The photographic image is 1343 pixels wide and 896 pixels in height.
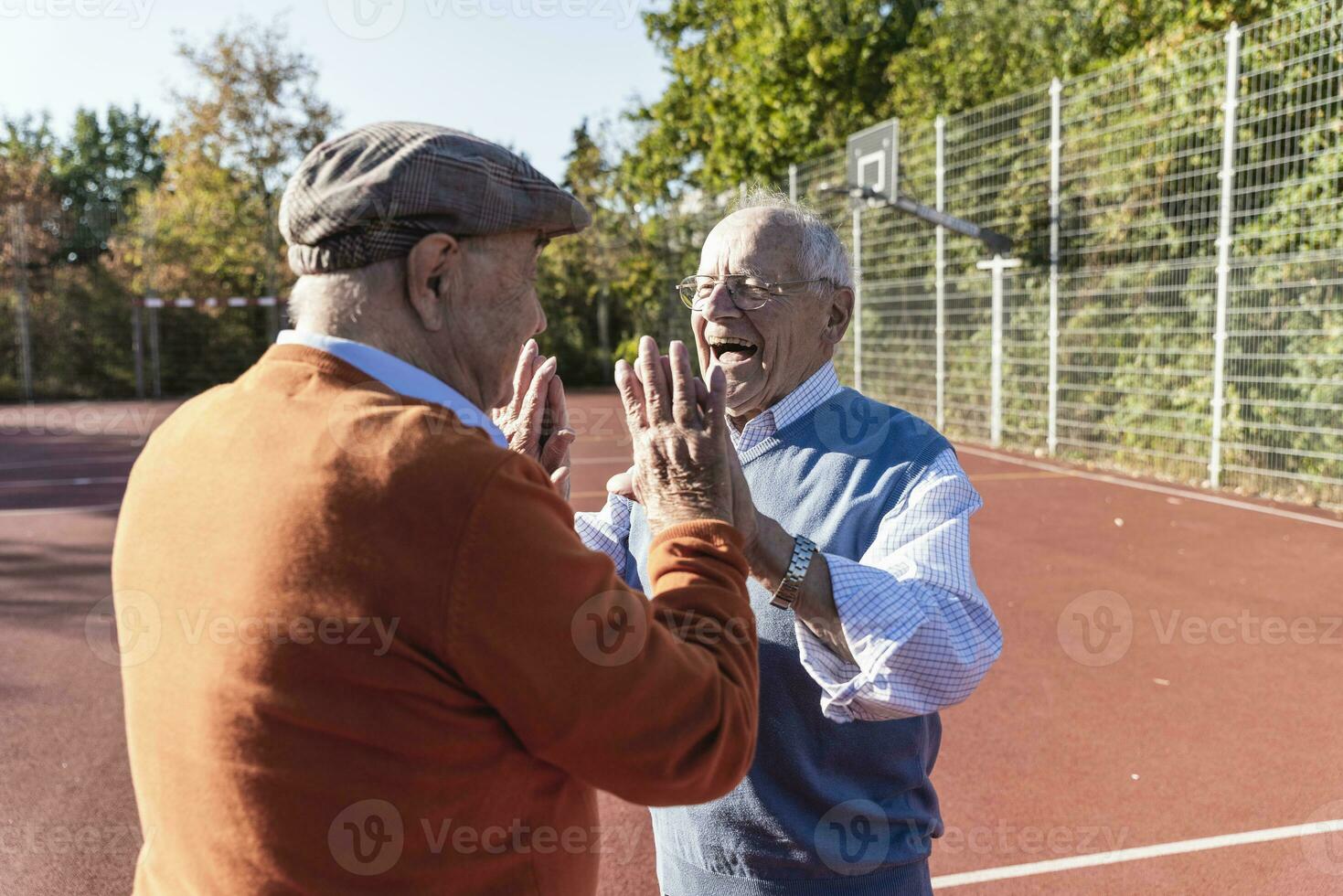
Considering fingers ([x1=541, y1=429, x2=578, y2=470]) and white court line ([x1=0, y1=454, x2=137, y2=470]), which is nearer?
fingers ([x1=541, y1=429, x2=578, y2=470])

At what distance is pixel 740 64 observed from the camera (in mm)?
22766

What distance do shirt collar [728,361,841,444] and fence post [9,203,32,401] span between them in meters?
29.3

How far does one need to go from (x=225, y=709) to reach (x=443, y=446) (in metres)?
0.40

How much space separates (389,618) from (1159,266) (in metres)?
11.0

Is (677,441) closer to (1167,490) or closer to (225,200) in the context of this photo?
(1167,490)

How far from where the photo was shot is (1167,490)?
1039 centimetres

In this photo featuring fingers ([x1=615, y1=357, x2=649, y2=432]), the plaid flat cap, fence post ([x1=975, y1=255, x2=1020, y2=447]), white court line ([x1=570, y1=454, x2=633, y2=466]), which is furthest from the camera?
white court line ([x1=570, y1=454, x2=633, y2=466])

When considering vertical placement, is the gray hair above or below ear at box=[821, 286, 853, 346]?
above

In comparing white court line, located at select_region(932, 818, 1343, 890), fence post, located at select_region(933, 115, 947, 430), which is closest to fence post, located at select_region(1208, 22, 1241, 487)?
fence post, located at select_region(933, 115, 947, 430)

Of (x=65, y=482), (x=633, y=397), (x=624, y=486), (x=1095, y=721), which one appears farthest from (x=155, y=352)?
(x=633, y=397)

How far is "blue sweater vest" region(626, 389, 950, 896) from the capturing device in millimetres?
1968

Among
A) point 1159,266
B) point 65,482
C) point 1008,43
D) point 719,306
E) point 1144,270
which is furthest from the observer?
point 1008,43

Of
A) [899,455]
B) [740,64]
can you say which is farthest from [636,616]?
[740,64]

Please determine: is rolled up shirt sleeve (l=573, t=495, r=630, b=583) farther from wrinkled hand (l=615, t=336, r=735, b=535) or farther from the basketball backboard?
the basketball backboard
